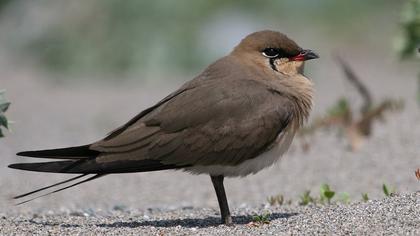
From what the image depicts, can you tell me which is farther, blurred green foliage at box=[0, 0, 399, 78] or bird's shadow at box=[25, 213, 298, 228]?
blurred green foliage at box=[0, 0, 399, 78]

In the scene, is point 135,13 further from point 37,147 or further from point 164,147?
point 164,147

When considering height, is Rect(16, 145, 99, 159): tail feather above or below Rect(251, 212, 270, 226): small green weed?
above

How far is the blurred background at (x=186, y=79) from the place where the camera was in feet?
26.3

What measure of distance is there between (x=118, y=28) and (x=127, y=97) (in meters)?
2.10

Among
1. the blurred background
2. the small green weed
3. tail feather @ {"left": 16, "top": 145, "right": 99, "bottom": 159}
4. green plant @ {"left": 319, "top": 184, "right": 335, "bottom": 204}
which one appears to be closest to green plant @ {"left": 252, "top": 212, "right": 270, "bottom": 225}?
the small green weed

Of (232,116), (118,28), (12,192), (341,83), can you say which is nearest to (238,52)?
(232,116)

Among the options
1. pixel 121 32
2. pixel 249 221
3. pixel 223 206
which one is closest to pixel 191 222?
pixel 223 206

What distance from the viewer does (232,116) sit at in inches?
223

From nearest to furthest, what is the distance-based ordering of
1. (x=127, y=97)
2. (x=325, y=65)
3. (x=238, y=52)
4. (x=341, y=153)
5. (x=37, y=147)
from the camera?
1. (x=238, y=52)
2. (x=341, y=153)
3. (x=37, y=147)
4. (x=127, y=97)
5. (x=325, y=65)

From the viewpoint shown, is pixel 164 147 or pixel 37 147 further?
pixel 37 147

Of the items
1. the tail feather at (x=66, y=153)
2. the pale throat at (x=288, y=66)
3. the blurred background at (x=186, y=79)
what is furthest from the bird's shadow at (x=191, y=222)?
the blurred background at (x=186, y=79)

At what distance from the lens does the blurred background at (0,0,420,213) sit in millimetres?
8016

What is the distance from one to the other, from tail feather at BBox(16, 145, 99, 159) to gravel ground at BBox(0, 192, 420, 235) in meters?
0.42

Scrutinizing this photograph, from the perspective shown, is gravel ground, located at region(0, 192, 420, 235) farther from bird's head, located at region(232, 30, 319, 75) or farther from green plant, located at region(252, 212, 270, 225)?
bird's head, located at region(232, 30, 319, 75)
